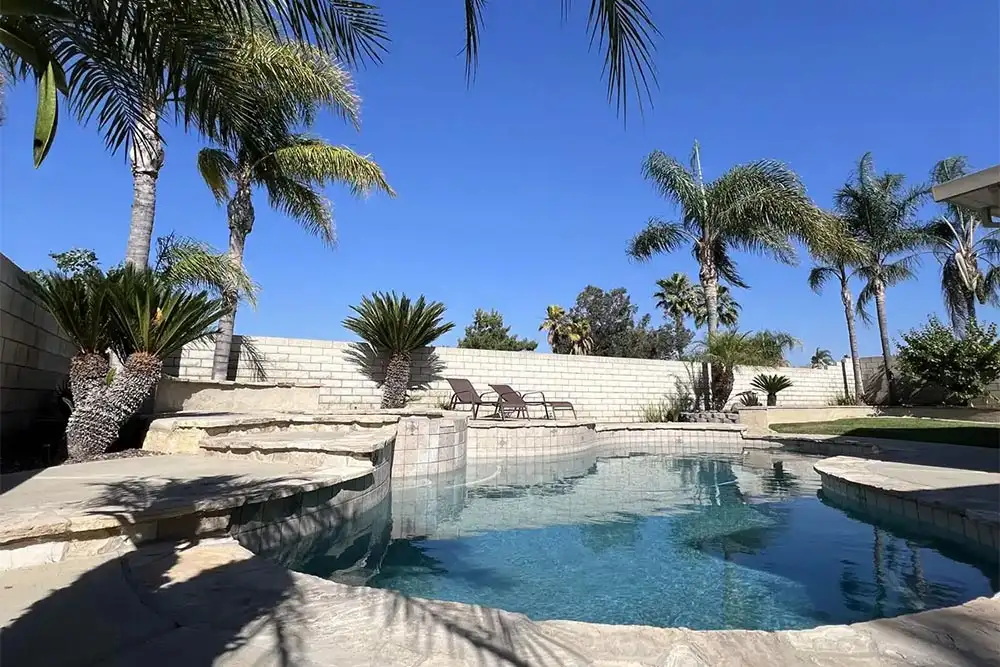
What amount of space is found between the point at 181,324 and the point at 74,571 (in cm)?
386

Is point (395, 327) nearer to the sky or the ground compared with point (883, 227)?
nearer to the ground

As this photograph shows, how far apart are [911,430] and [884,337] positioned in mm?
10728

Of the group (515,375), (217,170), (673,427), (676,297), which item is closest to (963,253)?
(676,297)

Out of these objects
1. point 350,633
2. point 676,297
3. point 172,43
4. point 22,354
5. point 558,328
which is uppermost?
point 676,297

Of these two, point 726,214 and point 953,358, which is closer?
point 726,214

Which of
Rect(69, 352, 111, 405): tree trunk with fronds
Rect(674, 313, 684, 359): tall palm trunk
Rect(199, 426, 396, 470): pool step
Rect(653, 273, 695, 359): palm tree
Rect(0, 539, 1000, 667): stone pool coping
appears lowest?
Rect(0, 539, 1000, 667): stone pool coping

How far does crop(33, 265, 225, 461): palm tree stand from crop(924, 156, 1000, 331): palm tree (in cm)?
2661

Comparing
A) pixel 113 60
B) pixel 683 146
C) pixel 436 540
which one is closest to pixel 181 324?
pixel 113 60

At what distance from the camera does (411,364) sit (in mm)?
12742

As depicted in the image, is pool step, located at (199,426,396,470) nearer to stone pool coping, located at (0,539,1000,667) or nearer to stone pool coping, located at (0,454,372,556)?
stone pool coping, located at (0,454,372,556)

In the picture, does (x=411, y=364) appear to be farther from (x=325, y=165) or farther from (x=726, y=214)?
(x=726, y=214)

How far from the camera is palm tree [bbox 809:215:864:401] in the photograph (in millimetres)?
16156

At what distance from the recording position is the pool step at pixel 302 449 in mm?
5137

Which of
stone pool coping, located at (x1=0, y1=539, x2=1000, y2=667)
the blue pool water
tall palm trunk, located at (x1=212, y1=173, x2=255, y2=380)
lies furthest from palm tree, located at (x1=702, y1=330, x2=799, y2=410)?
stone pool coping, located at (x1=0, y1=539, x2=1000, y2=667)
